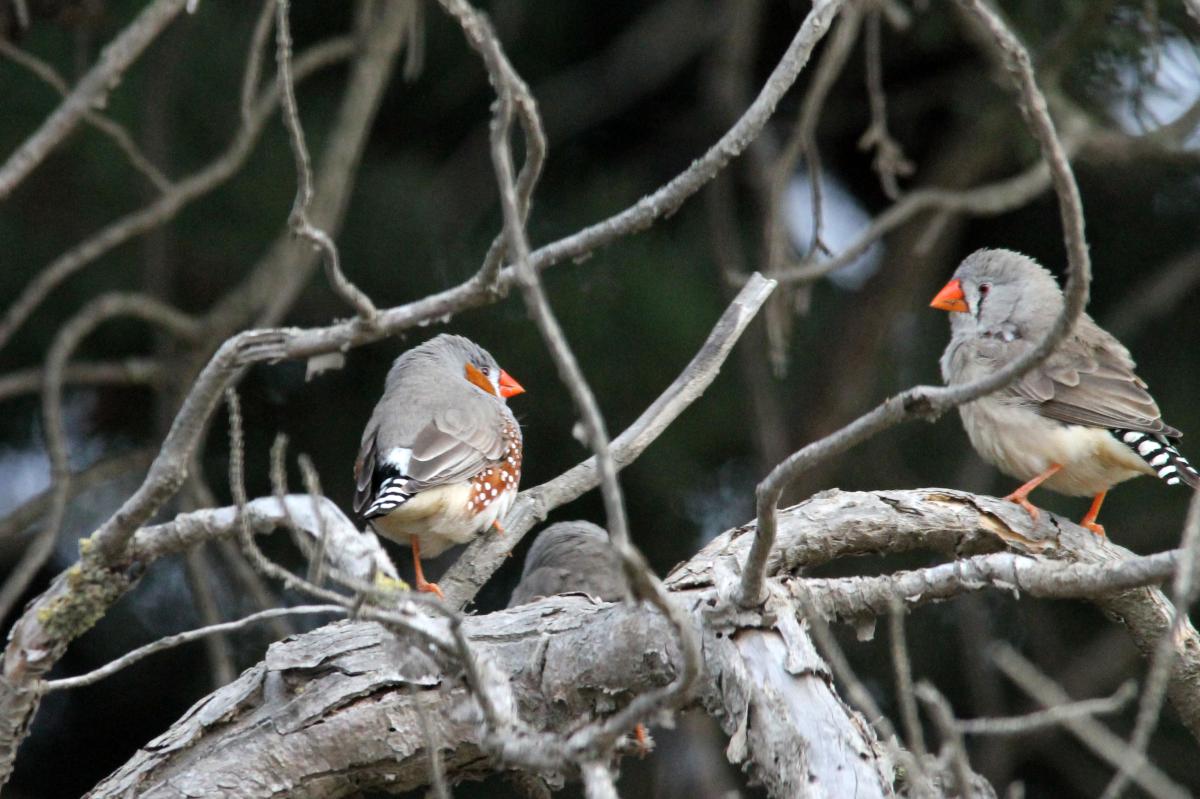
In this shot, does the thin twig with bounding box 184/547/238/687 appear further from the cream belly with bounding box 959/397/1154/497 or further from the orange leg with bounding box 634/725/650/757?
the cream belly with bounding box 959/397/1154/497

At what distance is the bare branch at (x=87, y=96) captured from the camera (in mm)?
4055

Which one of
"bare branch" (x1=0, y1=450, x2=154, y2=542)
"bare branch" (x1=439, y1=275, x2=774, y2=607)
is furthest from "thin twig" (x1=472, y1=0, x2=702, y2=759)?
"bare branch" (x1=0, y1=450, x2=154, y2=542)

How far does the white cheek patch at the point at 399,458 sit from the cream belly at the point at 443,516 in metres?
0.10

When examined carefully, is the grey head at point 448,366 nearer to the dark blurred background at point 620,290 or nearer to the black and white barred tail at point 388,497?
the black and white barred tail at point 388,497

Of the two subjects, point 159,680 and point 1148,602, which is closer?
point 1148,602

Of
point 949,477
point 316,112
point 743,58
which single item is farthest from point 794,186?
point 316,112

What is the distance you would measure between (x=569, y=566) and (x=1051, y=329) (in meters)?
2.71

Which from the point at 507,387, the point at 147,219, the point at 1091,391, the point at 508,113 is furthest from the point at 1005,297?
the point at 508,113

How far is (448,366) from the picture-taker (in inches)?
212

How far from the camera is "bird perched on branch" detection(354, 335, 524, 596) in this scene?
182 inches

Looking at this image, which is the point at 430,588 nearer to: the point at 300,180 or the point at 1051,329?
the point at 300,180

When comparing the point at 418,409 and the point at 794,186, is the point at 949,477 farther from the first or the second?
the point at 418,409

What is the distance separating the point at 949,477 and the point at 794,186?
5.35 feet

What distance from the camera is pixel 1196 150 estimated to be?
6180 mm
